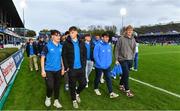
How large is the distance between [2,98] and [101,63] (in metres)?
2.91

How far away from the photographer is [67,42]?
27.0ft

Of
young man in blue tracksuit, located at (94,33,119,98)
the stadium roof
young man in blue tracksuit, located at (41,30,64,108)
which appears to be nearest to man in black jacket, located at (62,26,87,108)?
young man in blue tracksuit, located at (41,30,64,108)

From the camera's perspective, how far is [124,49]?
383 inches

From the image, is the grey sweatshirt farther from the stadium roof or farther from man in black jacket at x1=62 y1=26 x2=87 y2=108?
the stadium roof

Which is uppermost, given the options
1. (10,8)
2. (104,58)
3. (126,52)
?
(10,8)

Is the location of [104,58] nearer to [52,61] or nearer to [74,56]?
[74,56]

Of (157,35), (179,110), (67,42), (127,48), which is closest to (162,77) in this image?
(127,48)

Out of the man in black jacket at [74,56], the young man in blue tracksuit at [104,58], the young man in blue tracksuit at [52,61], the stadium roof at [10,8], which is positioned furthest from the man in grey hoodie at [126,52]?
the stadium roof at [10,8]

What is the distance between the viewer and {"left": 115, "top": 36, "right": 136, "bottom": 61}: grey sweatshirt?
970 centimetres

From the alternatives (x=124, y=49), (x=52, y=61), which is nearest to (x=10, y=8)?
(x=124, y=49)

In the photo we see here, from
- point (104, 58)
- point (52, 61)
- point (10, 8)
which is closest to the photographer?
point (52, 61)

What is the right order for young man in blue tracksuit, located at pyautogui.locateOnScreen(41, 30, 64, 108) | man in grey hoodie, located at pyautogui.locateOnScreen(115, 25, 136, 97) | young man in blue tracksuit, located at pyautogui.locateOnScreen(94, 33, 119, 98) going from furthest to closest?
man in grey hoodie, located at pyautogui.locateOnScreen(115, 25, 136, 97), young man in blue tracksuit, located at pyautogui.locateOnScreen(94, 33, 119, 98), young man in blue tracksuit, located at pyautogui.locateOnScreen(41, 30, 64, 108)

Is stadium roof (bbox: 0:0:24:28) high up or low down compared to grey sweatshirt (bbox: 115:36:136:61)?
up

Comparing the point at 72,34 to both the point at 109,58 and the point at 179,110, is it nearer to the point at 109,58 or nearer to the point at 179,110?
the point at 109,58
